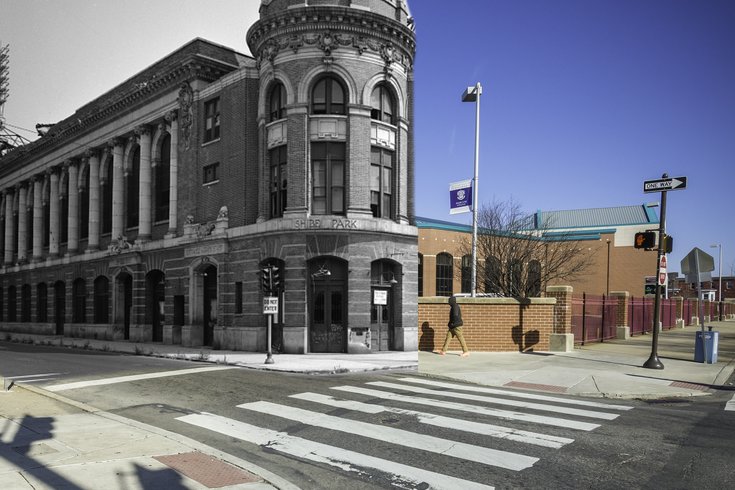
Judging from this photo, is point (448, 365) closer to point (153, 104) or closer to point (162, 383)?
point (162, 383)

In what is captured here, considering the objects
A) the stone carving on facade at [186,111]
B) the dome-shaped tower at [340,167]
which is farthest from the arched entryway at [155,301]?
the dome-shaped tower at [340,167]

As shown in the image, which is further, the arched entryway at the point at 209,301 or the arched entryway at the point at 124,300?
the arched entryway at the point at 124,300

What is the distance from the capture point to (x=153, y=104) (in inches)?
1334

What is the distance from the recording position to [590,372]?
15.7 meters

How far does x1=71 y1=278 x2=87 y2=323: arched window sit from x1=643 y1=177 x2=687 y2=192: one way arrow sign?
3699 cm

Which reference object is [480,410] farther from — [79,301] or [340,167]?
[79,301]

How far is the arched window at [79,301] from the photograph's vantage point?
1634 inches

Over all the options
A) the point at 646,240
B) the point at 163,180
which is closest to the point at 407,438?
the point at 646,240

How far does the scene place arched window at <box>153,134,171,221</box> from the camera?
33.5 m

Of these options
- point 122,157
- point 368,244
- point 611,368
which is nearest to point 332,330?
point 368,244

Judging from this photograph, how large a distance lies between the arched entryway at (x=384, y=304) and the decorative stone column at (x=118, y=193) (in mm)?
19851

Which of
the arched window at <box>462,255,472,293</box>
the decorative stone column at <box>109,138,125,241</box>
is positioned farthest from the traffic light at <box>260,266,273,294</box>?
the arched window at <box>462,255,472,293</box>

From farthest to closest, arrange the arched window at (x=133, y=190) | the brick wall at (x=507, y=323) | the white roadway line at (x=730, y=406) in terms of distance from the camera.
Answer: the arched window at (x=133, y=190) → the brick wall at (x=507, y=323) → the white roadway line at (x=730, y=406)

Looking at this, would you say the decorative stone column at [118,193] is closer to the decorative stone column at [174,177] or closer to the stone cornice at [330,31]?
the decorative stone column at [174,177]
